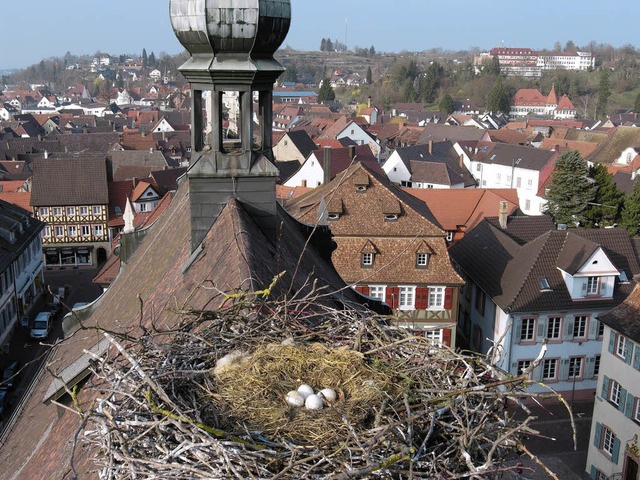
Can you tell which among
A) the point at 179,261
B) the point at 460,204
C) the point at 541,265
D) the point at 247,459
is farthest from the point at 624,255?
the point at 247,459

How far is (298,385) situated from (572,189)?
4020cm

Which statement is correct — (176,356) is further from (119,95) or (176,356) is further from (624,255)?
(119,95)

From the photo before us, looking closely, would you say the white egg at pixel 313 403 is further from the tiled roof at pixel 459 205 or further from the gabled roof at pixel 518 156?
the gabled roof at pixel 518 156

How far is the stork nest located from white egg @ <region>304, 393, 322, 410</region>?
61 millimetres

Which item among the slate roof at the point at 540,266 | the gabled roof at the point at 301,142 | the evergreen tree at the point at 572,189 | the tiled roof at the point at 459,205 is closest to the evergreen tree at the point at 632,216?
the evergreen tree at the point at 572,189

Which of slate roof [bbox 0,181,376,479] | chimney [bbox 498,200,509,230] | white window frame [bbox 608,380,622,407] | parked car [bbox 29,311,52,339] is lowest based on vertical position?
parked car [bbox 29,311,52,339]

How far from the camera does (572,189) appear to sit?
4291 cm

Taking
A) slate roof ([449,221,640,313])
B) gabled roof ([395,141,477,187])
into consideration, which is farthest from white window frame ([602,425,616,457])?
gabled roof ([395,141,477,187])

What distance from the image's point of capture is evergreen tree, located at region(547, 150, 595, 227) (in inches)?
1681

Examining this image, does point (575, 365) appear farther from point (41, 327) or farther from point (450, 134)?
point (450, 134)

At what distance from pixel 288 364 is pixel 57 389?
3666 millimetres

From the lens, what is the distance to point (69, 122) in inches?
4459

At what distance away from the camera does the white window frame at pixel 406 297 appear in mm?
28922

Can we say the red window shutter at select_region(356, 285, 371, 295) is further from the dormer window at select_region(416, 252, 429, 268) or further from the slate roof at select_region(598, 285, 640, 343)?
the slate roof at select_region(598, 285, 640, 343)
